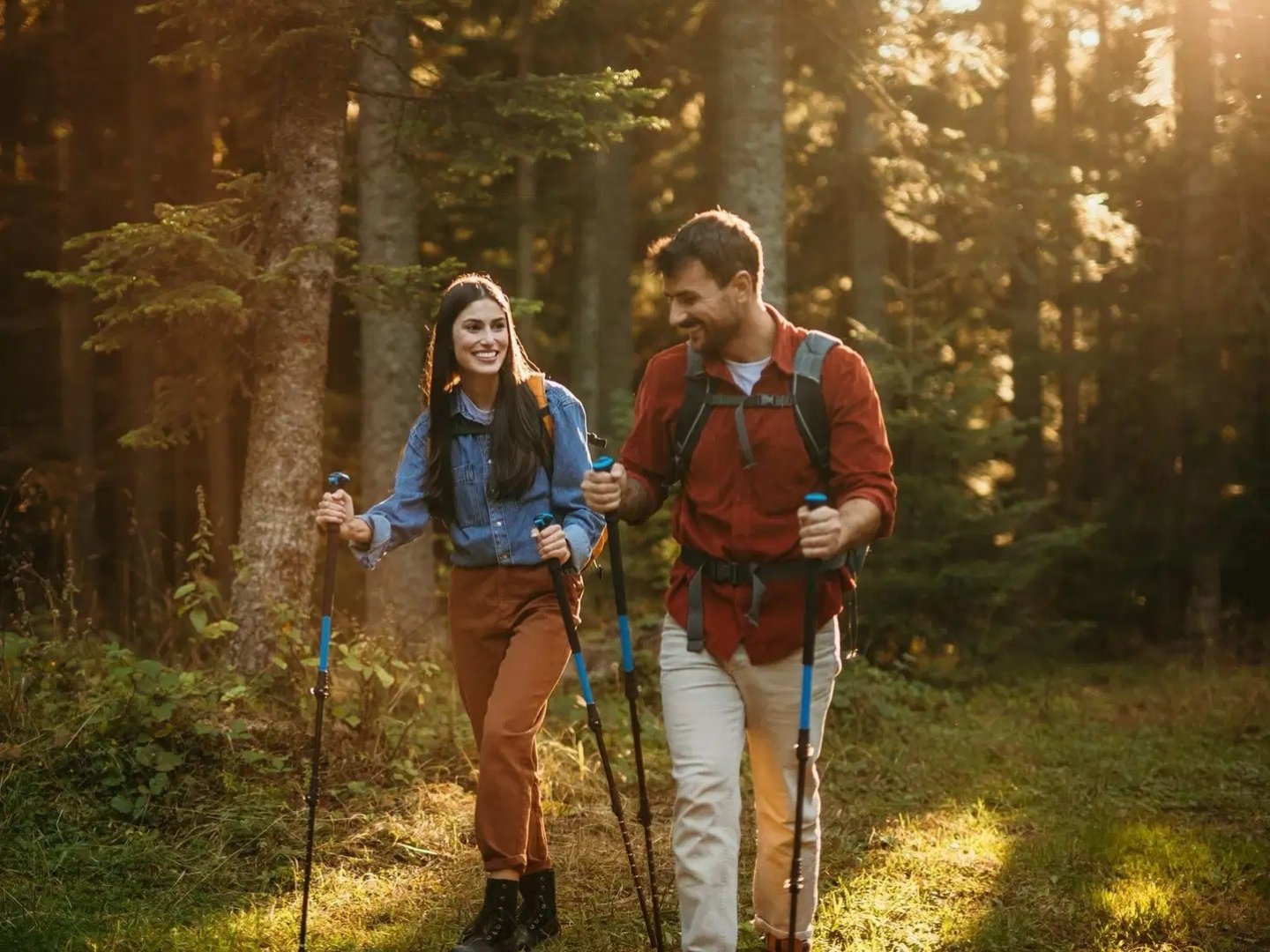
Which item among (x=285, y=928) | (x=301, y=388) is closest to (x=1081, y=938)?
(x=285, y=928)

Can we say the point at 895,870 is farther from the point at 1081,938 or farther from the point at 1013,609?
the point at 1013,609

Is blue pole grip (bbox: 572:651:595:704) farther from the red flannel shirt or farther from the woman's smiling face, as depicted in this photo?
the woman's smiling face

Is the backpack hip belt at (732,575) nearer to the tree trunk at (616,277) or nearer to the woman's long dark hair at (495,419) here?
the woman's long dark hair at (495,419)

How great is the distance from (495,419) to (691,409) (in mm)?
1172

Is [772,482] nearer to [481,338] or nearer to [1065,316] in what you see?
[481,338]

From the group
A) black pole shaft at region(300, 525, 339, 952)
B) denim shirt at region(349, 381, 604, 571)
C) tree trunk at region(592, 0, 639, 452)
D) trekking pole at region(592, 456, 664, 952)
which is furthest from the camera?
tree trunk at region(592, 0, 639, 452)

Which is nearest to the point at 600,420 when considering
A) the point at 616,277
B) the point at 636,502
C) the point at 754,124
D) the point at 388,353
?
the point at 616,277

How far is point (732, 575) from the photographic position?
14.5ft

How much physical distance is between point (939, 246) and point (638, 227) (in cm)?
481

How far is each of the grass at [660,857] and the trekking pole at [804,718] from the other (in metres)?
1.24

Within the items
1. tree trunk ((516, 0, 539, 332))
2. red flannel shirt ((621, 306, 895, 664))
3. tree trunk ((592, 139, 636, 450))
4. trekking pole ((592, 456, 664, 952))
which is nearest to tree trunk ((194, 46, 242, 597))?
tree trunk ((516, 0, 539, 332))

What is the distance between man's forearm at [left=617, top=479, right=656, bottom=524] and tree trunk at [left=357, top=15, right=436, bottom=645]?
24.1 ft

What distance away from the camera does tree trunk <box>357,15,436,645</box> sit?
12.0 m

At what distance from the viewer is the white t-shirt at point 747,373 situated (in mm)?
4488
